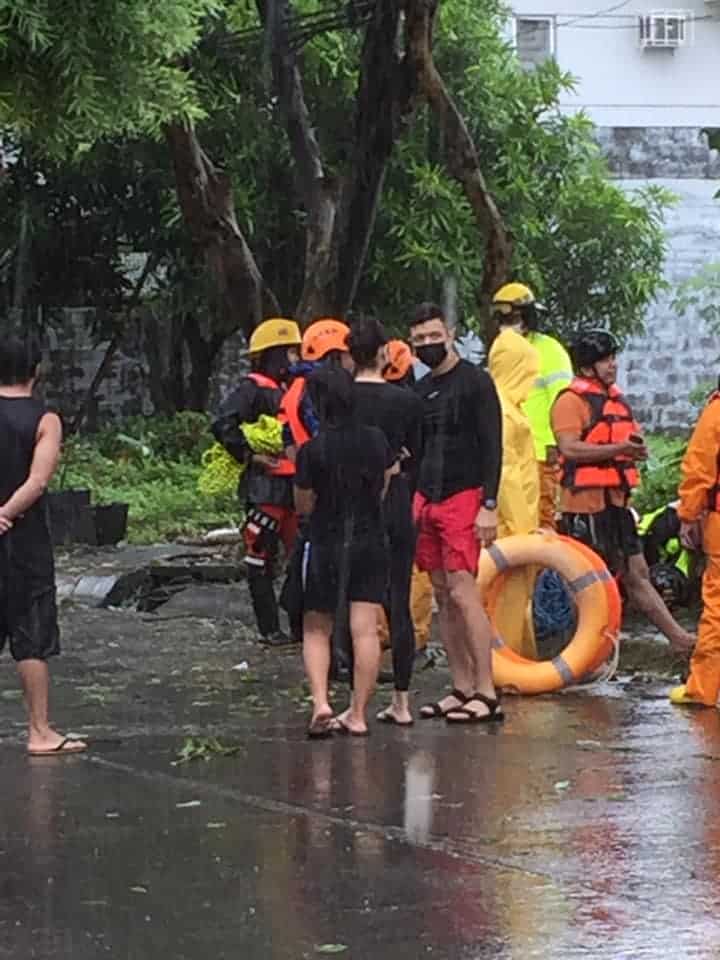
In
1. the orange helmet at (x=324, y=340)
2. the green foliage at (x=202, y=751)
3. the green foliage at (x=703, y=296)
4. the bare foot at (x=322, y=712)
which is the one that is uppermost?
the green foliage at (x=703, y=296)

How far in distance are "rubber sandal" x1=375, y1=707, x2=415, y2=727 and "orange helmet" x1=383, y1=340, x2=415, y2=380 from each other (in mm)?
1714

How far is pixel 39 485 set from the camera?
8.17 metres

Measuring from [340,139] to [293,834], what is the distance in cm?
1589

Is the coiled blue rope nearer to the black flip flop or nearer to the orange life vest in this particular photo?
the orange life vest

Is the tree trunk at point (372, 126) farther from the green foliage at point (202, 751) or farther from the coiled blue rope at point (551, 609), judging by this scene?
the green foliage at point (202, 751)

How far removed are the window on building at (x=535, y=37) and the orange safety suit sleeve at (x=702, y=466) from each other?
2738cm

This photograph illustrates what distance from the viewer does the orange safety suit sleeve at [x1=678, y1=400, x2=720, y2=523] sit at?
360 inches

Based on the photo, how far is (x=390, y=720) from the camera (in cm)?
913

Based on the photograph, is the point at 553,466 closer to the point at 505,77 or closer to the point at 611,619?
the point at 611,619

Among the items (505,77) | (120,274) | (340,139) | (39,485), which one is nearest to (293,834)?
(39,485)

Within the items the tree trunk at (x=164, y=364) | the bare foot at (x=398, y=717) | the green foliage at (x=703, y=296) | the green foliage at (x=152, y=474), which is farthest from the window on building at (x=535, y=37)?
the bare foot at (x=398, y=717)

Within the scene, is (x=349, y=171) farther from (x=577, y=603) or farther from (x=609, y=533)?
(x=577, y=603)

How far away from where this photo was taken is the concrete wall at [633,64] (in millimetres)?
36219

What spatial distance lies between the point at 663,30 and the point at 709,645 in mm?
29374
